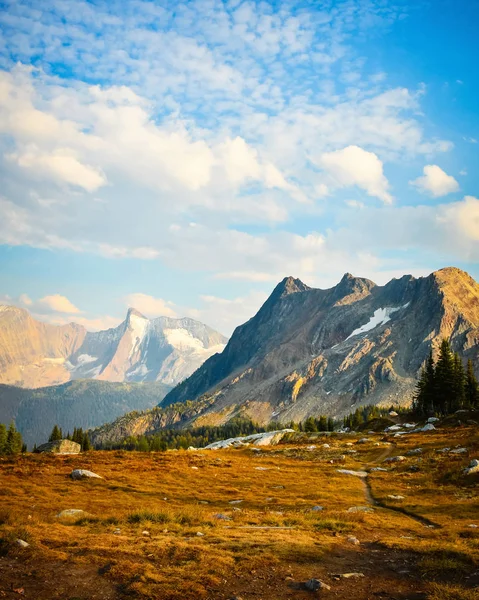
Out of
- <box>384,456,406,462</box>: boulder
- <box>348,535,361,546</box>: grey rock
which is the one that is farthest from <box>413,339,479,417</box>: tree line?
<box>348,535,361,546</box>: grey rock

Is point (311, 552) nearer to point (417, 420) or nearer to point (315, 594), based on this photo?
point (315, 594)

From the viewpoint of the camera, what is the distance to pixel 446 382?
109500 millimetres

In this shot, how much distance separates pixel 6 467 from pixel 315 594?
52.3 meters

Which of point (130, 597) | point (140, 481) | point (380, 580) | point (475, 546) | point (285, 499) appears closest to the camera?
point (130, 597)

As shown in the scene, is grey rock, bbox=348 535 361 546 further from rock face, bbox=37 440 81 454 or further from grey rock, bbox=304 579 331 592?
rock face, bbox=37 440 81 454

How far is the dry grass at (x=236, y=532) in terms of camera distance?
15.6 m

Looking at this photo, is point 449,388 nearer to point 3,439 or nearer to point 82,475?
point 82,475

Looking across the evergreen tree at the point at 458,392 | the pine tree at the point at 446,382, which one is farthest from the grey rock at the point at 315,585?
the evergreen tree at the point at 458,392

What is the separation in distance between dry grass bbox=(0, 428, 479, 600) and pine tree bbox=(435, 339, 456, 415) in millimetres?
63940

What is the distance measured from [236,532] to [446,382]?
4094 inches

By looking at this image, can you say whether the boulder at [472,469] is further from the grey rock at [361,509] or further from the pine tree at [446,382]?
the pine tree at [446,382]

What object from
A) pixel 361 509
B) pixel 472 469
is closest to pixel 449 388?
pixel 472 469

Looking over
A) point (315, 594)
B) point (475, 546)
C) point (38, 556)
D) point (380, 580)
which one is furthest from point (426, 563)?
point (38, 556)

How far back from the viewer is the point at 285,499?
3875 cm
